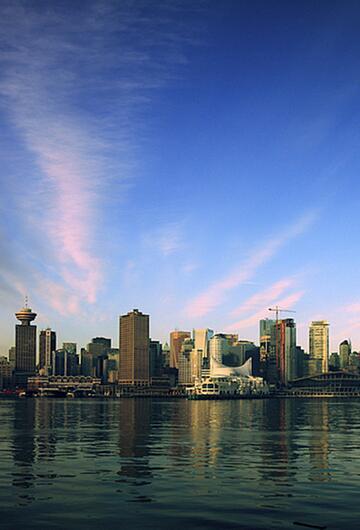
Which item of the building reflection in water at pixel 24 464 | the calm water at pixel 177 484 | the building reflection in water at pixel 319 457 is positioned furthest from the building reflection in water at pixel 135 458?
the building reflection in water at pixel 319 457

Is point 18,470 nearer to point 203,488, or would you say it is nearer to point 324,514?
point 203,488

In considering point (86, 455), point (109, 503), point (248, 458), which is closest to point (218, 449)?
point (248, 458)

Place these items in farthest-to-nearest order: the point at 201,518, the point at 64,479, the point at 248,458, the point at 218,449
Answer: the point at 218,449 < the point at 248,458 < the point at 64,479 < the point at 201,518

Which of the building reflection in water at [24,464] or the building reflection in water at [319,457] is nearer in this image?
the building reflection in water at [24,464]

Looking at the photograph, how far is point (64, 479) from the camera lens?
54.6 m

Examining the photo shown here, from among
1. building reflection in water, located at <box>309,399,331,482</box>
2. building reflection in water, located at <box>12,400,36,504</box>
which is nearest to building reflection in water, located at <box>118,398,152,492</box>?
building reflection in water, located at <box>12,400,36,504</box>

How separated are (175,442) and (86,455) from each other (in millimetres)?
19637

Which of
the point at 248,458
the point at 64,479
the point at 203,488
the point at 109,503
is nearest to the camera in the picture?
the point at 109,503

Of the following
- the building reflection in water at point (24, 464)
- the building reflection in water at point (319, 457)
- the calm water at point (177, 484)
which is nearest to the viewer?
the calm water at point (177, 484)

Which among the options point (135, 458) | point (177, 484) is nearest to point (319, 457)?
point (135, 458)

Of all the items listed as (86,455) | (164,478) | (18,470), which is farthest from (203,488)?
(86,455)

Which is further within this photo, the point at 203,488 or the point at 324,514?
the point at 203,488

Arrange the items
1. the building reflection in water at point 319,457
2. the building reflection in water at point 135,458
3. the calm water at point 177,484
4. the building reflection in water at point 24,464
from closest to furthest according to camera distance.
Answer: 1. the calm water at point 177,484
2. the building reflection in water at point 24,464
3. the building reflection in water at point 135,458
4. the building reflection in water at point 319,457

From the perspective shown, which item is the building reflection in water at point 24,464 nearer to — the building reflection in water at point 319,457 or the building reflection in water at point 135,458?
the building reflection in water at point 135,458
